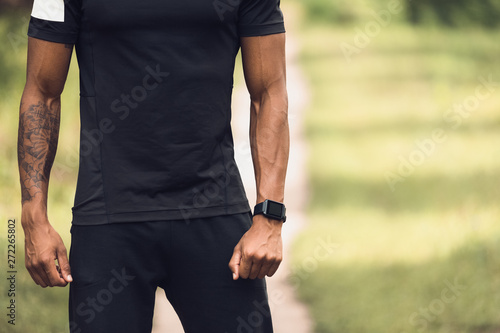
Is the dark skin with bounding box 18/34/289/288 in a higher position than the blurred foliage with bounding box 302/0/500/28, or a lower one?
lower

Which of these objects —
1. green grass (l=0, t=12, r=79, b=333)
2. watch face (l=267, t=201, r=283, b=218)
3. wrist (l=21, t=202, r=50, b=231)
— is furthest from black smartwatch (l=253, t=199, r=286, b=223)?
green grass (l=0, t=12, r=79, b=333)

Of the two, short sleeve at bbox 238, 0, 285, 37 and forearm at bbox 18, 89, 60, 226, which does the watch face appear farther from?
forearm at bbox 18, 89, 60, 226

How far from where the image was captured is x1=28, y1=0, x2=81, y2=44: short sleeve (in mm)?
2285

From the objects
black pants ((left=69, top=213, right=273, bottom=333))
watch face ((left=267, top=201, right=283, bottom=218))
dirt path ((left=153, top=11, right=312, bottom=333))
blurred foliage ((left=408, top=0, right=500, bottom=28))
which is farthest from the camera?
blurred foliage ((left=408, top=0, right=500, bottom=28))

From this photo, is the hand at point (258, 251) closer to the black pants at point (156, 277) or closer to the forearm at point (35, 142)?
the black pants at point (156, 277)

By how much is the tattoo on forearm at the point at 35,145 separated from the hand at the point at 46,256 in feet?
0.39

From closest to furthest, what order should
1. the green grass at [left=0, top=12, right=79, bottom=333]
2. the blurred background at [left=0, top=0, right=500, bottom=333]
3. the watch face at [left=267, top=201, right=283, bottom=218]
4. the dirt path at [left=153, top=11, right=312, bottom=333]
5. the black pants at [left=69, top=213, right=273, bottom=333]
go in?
the black pants at [left=69, top=213, right=273, bottom=333], the watch face at [left=267, top=201, right=283, bottom=218], the green grass at [left=0, top=12, right=79, bottom=333], the dirt path at [left=153, top=11, right=312, bottom=333], the blurred background at [left=0, top=0, right=500, bottom=333]

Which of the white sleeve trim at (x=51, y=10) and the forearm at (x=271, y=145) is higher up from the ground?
the white sleeve trim at (x=51, y=10)

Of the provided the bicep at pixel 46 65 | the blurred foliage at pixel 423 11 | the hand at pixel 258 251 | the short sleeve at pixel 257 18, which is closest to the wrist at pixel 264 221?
the hand at pixel 258 251

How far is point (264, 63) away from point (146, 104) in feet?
1.35

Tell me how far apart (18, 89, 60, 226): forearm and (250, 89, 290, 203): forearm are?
63 centimetres

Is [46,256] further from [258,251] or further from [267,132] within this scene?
[267,132]

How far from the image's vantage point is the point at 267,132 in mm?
2432

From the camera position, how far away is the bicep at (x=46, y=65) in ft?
7.68
